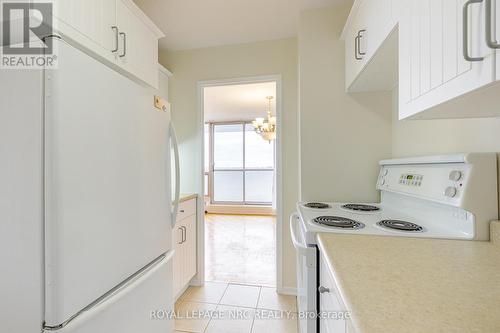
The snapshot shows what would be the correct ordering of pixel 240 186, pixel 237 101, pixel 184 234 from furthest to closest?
pixel 240 186
pixel 237 101
pixel 184 234

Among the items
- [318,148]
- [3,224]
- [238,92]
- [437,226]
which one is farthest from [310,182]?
[238,92]

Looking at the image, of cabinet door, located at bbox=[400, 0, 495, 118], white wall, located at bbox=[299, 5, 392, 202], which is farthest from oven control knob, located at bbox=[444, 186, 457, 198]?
white wall, located at bbox=[299, 5, 392, 202]

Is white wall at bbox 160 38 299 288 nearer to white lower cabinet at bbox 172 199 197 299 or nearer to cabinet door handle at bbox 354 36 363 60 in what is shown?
white lower cabinet at bbox 172 199 197 299

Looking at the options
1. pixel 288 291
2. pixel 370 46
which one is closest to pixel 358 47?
pixel 370 46

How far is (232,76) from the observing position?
7.98ft

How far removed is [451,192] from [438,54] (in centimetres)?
61

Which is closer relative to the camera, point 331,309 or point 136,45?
point 331,309

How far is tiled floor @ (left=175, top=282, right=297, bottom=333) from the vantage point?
5.96 ft

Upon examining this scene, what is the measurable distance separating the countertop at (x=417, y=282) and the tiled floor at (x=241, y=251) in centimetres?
191

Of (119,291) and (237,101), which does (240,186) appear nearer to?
(237,101)

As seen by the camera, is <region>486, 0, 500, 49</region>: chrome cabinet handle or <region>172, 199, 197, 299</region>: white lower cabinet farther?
<region>172, 199, 197, 299</region>: white lower cabinet

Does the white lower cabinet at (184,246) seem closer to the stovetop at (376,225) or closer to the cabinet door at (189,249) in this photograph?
the cabinet door at (189,249)

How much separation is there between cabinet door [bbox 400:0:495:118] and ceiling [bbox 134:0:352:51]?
1.26 meters

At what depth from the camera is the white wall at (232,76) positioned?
90.8 inches
